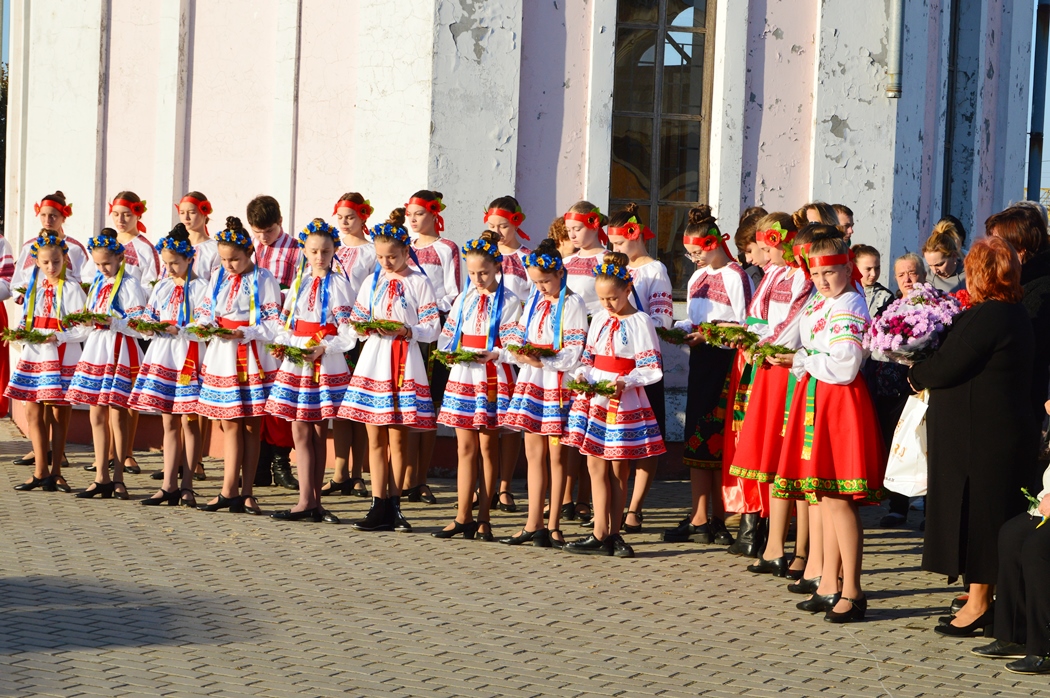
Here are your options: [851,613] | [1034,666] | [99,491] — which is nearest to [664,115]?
[99,491]

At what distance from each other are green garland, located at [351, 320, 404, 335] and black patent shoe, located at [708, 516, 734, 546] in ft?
7.81

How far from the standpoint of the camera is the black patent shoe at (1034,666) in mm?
5914

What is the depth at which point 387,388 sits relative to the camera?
860cm

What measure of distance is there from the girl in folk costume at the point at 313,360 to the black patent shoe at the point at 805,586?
10.3 ft

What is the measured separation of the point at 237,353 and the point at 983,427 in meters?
4.89

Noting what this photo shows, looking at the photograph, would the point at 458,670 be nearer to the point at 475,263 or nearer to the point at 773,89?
the point at 475,263

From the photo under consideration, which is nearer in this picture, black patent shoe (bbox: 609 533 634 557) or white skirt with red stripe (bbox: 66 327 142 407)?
black patent shoe (bbox: 609 533 634 557)

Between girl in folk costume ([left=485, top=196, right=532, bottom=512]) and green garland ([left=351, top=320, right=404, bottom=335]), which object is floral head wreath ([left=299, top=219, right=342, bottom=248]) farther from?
girl in folk costume ([left=485, top=196, right=532, bottom=512])

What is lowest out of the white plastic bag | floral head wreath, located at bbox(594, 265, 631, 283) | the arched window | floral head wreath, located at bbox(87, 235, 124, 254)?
the white plastic bag

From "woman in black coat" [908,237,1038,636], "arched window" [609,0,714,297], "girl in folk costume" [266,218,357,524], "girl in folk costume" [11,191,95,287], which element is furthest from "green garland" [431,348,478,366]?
"arched window" [609,0,714,297]

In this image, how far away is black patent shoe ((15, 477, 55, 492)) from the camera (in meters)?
9.94

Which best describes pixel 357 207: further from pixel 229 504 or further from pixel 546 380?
pixel 546 380

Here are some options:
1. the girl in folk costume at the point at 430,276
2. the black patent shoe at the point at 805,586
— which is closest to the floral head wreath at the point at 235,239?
the girl in folk costume at the point at 430,276

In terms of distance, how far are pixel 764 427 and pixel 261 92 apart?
658cm
